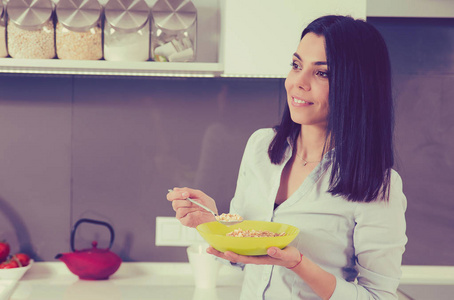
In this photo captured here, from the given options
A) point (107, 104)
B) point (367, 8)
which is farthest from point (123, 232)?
point (367, 8)

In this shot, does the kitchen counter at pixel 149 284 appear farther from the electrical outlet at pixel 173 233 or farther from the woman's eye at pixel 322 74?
the woman's eye at pixel 322 74

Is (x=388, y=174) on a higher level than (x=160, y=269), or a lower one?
higher

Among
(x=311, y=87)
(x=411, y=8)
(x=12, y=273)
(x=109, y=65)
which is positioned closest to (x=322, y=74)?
(x=311, y=87)

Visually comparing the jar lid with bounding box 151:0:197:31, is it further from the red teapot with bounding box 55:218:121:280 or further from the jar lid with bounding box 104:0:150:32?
the red teapot with bounding box 55:218:121:280

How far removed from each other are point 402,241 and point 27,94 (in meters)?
1.33

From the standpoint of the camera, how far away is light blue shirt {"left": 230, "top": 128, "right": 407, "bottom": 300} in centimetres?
109

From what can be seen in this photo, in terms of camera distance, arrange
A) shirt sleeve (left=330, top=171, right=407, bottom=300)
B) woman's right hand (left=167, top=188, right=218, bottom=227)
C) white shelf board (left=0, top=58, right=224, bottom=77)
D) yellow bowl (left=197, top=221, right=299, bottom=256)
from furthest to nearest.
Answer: white shelf board (left=0, top=58, right=224, bottom=77)
woman's right hand (left=167, top=188, right=218, bottom=227)
shirt sleeve (left=330, top=171, right=407, bottom=300)
yellow bowl (left=197, top=221, right=299, bottom=256)

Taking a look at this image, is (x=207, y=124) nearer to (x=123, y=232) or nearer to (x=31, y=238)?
(x=123, y=232)

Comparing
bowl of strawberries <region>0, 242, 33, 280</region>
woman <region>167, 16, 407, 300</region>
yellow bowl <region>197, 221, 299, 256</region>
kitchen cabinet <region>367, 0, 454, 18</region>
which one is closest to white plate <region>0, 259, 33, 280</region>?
bowl of strawberries <region>0, 242, 33, 280</region>

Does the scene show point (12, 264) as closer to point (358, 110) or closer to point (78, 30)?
point (78, 30)

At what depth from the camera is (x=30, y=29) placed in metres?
1.51

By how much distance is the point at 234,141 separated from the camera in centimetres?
185

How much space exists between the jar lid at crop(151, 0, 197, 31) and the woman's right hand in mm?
573

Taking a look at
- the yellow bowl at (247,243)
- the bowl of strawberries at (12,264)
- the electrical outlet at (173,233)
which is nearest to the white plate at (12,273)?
the bowl of strawberries at (12,264)
